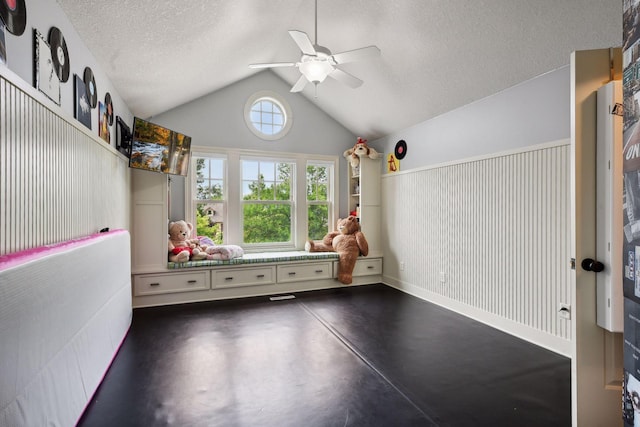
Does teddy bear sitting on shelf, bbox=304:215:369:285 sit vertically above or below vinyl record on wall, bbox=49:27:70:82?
below

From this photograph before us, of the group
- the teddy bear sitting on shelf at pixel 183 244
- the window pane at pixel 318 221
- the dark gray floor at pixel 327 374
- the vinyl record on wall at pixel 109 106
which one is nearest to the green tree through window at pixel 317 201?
the window pane at pixel 318 221

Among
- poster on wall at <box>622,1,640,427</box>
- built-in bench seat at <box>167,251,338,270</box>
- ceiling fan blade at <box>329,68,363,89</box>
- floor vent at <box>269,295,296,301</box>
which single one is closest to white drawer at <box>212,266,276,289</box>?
built-in bench seat at <box>167,251,338,270</box>

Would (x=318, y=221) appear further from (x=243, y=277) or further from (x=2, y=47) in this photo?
(x=2, y=47)

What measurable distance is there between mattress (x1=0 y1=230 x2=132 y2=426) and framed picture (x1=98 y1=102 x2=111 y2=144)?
3.01 feet

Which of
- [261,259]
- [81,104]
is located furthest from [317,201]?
[81,104]

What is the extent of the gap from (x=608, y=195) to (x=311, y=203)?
388cm

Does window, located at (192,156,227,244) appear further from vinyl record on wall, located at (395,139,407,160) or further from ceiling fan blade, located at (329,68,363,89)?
vinyl record on wall, located at (395,139,407,160)

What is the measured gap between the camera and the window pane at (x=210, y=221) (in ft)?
14.2

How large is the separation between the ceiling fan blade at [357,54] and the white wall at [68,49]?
1.69 metres

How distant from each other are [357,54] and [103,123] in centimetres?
218

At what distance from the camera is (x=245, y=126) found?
4.52 meters

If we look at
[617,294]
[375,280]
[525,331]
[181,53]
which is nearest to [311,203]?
[375,280]

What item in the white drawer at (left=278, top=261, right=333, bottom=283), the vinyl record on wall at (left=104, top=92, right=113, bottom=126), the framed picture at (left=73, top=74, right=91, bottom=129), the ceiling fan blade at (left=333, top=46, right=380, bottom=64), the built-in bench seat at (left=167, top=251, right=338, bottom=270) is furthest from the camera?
the white drawer at (left=278, top=261, right=333, bottom=283)

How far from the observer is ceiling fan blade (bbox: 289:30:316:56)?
7.06 feet
